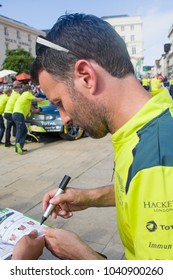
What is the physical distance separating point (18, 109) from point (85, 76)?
666 cm

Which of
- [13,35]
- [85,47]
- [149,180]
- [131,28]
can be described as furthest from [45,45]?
[131,28]

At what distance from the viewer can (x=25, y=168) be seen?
6.01 meters

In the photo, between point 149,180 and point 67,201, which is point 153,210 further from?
point 67,201

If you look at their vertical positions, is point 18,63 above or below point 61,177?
above

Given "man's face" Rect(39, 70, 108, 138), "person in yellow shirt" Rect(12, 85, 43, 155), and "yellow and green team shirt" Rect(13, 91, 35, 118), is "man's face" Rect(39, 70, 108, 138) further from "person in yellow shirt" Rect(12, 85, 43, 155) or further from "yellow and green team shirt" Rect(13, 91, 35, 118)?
"yellow and green team shirt" Rect(13, 91, 35, 118)

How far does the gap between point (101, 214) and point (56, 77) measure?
2783 millimetres

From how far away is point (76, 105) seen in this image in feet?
4.01

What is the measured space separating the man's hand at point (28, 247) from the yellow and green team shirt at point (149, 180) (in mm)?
478

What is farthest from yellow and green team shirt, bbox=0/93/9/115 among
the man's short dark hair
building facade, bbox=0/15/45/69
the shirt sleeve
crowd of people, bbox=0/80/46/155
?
building facade, bbox=0/15/45/69

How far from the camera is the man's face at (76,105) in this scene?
119 cm

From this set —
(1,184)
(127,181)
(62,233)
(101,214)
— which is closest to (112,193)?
(62,233)

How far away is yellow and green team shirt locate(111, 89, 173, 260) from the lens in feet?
2.86

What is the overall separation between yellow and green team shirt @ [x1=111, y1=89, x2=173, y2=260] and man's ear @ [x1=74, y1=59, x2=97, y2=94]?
21cm
